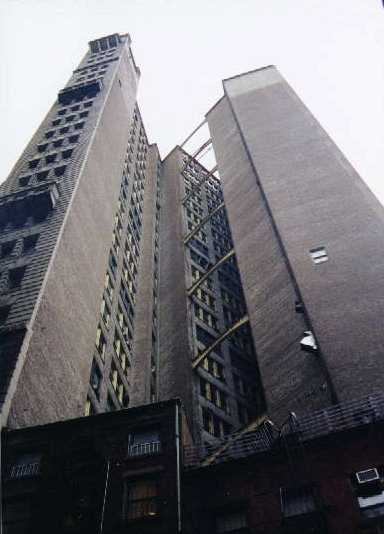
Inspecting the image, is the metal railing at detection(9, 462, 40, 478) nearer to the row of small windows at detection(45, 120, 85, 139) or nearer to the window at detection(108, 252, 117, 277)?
the window at detection(108, 252, 117, 277)

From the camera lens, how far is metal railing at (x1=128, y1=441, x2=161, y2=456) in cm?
2138

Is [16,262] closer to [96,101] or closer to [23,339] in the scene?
[23,339]

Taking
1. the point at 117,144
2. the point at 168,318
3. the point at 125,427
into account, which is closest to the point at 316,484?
the point at 125,427

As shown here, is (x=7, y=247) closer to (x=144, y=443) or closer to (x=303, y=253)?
(x=144, y=443)

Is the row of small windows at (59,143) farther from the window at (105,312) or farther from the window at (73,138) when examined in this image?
the window at (105,312)

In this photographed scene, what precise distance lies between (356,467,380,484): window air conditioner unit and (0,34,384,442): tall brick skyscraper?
250 inches

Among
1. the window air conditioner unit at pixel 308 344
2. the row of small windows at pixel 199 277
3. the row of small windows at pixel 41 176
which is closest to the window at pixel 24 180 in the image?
the row of small windows at pixel 41 176

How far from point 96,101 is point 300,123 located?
20.2m

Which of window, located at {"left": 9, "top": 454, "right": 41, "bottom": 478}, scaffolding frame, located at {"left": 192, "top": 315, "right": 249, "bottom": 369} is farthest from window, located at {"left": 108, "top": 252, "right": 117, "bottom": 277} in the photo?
window, located at {"left": 9, "top": 454, "right": 41, "bottom": 478}

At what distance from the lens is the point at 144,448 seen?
2164 cm

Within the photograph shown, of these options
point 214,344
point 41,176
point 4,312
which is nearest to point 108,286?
point 214,344

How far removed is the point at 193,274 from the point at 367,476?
33275 mm

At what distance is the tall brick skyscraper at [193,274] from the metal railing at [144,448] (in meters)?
5.01

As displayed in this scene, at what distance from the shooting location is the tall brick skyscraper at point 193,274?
27.2 meters
